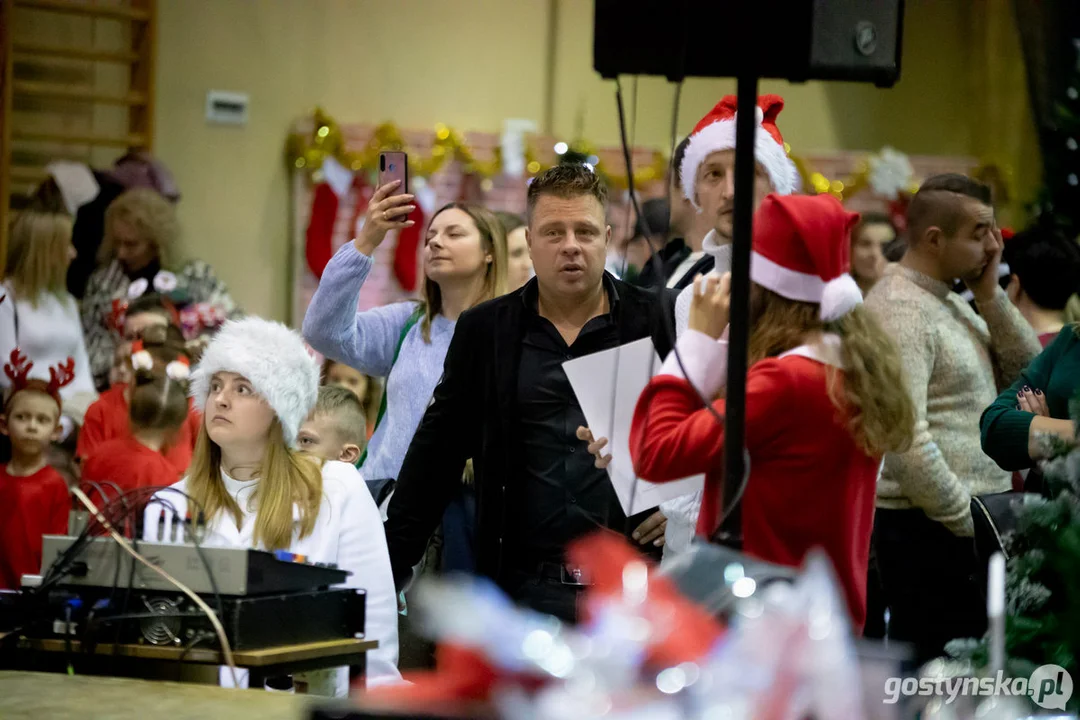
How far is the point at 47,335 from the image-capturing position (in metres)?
5.63

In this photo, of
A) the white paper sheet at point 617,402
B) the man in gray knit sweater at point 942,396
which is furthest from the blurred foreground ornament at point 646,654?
the man in gray knit sweater at point 942,396

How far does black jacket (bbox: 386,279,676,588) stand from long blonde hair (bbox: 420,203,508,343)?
684 mm

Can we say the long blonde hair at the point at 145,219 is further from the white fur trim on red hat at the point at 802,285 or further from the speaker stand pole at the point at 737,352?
the speaker stand pole at the point at 737,352

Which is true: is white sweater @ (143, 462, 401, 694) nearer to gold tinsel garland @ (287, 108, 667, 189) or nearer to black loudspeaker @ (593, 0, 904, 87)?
black loudspeaker @ (593, 0, 904, 87)

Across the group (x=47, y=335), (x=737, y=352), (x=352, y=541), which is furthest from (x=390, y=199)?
(x=47, y=335)

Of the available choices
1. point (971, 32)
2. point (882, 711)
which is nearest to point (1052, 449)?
point (882, 711)

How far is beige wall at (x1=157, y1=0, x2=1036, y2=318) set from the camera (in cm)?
757

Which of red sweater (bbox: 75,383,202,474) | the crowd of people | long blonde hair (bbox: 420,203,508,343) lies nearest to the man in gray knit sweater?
the crowd of people

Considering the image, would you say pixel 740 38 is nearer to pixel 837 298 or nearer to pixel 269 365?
pixel 837 298

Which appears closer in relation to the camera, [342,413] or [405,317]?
[405,317]

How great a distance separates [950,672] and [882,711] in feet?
2.42

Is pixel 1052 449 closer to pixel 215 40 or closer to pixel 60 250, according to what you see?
pixel 60 250

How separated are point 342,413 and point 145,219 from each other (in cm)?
266

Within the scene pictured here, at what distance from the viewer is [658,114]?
847 cm
